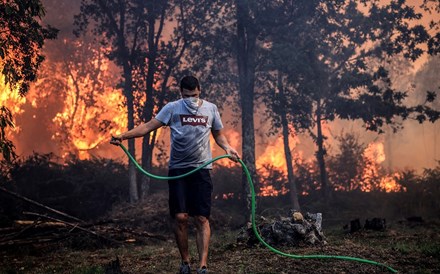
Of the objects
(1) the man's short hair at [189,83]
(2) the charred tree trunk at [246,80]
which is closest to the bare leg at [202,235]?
(1) the man's short hair at [189,83]

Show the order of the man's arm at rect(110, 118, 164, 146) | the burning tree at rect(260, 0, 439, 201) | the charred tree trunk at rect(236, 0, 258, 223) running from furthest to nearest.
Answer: the burning tree at rect(260, 0, 439, 201) < the charred tree trunk at rect(236, 0, 258, 223) < the man's arm at rect(110, 118, 164, 146)

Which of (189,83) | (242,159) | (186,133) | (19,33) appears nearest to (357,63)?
(242,159)

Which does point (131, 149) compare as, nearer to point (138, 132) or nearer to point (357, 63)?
point (357, 63)

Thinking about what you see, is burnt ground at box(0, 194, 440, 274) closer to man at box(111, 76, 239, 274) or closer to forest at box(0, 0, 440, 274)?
forest at box(0, 0, 440, 274)

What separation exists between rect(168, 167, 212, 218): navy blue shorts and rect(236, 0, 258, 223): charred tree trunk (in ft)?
39.5

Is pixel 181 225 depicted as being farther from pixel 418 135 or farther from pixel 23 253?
pixel 418 135

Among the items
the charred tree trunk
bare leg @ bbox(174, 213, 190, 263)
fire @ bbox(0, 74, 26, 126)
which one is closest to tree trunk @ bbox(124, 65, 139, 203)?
the charred tree trunk

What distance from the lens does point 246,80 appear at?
18.8m

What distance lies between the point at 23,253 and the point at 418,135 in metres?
72.4

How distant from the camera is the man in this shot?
5.21 m

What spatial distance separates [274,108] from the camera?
799 inches

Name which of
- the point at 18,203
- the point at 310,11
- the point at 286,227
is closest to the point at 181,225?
the point at 286,227

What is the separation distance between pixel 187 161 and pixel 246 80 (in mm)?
13827

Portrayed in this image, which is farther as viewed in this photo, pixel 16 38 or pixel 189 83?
pixel 16 38
